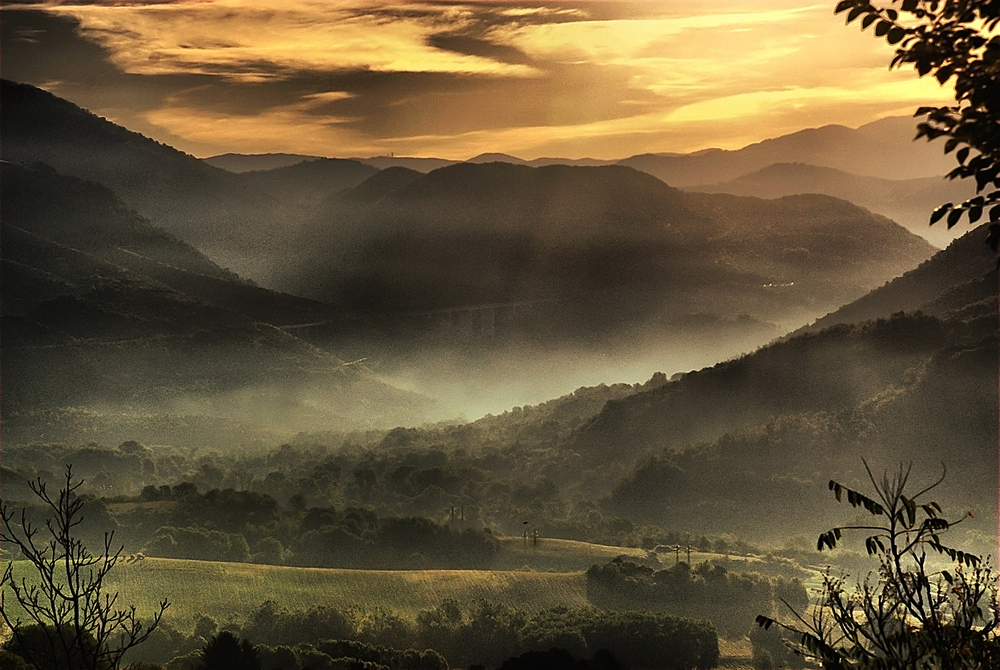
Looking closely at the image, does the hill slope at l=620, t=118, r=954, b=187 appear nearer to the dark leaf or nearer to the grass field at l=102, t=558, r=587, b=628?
the grass field at l=102, t=558, r=587, b=628

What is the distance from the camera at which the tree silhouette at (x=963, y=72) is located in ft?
15.8

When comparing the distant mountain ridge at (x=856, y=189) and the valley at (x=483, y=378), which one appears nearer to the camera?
the valley at (x=483, y=378)

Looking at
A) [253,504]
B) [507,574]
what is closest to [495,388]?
[253,504]

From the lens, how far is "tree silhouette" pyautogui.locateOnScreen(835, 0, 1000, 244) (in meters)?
4.80

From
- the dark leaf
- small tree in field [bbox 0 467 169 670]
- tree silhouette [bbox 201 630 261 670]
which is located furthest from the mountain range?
the dark leaf

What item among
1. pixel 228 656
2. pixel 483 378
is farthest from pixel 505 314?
pixel 228 656

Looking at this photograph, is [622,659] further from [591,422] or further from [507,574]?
[591,422]

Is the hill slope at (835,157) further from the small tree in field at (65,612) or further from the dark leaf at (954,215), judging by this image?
the dark leaf at (954,215)

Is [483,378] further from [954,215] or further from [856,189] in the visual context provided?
[954,215]

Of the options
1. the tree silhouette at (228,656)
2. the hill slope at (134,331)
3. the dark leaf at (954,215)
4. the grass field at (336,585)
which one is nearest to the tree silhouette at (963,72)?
the dark leaf at (954,215)

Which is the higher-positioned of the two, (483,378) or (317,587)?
(483,378)

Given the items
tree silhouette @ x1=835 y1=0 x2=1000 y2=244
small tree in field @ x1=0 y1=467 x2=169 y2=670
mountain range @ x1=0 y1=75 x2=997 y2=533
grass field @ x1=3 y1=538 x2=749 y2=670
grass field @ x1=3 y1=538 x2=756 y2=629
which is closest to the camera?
tree silhouette @ x1=835 y1=0 x2=1000 y2=244

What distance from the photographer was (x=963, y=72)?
16.5 feet

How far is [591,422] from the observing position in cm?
7194
